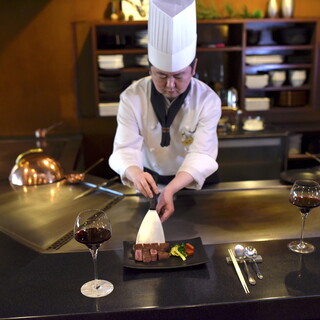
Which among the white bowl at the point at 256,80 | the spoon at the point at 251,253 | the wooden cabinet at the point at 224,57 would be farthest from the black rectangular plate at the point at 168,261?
the white bowl at the point at 256,80

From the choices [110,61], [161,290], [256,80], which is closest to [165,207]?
[161,290]

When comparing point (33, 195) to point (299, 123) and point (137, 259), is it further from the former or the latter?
point (299, 123)

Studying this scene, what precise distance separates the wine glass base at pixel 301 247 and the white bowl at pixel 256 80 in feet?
8.92

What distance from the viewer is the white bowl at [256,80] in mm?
3906

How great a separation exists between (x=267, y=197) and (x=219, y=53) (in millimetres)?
2553

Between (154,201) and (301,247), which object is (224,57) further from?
(301,247)

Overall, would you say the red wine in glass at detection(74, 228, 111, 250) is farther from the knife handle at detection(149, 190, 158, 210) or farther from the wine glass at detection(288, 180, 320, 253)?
the wine glass at detection(288, 180, 320, 253)

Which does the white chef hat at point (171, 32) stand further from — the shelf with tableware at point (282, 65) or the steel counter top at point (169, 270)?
the shelf with tableware at point (282, 65)

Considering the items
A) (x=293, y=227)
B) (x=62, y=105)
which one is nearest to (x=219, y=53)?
(x=62, y=105)

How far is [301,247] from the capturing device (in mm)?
1367

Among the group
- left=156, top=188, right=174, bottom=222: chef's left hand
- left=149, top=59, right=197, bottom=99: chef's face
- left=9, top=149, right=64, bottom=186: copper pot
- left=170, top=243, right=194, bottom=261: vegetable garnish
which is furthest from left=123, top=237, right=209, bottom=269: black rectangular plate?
left=9, top=149, right=64, bottom=186: copper pot

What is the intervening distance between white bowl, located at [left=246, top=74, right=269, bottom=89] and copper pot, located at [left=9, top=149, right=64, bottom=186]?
7.72 ft

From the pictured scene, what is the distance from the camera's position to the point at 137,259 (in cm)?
126

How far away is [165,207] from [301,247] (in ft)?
1.63
